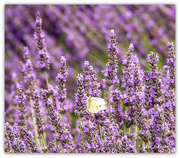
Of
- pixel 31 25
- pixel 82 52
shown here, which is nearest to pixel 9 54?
pixel 31 25

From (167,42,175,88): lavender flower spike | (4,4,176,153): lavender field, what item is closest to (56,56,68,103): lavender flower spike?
(4,4,176,153): lavender field

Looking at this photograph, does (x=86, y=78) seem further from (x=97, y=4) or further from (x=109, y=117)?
(x=97, y=4)

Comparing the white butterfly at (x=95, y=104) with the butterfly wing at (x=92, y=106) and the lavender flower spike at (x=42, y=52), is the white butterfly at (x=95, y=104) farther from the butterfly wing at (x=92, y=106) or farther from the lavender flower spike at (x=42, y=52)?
the lavender flower spike at (x=42, y=52)

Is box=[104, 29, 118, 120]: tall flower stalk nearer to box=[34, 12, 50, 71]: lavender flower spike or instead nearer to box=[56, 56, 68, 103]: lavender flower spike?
box=[56, 56, 68, 103]: lavender flower spike

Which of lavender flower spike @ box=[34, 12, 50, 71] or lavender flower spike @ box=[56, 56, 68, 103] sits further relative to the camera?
lavender flower spike @ box=[34, 12, 50, 71]

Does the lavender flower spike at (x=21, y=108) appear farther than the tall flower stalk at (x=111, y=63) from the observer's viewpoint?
Yes

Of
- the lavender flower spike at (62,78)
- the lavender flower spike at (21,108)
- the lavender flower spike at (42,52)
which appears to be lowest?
the lavender flower spike at (21,108)

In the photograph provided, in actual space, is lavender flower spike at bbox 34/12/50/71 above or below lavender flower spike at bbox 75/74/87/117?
above

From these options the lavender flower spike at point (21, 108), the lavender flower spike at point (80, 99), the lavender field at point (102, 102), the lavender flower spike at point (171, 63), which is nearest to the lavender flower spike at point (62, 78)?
the lavender field at point (102, 102)

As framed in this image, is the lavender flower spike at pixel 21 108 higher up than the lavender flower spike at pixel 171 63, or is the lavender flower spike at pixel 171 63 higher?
the lavender flower spike at pixel 171 63
